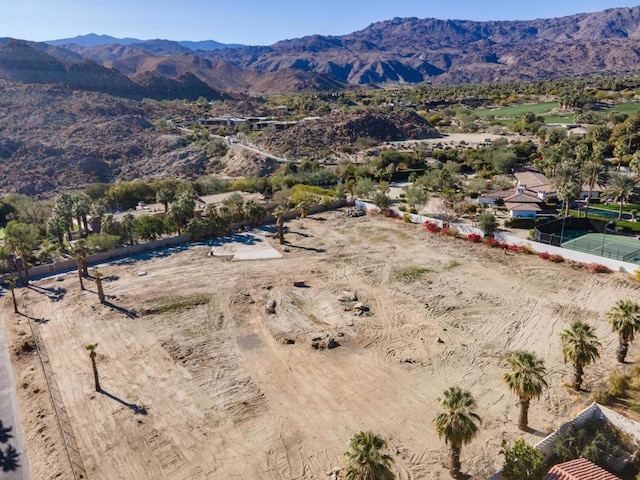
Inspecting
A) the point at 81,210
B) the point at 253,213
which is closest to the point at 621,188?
the point at 253,213

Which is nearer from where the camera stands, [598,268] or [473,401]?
[473,401]

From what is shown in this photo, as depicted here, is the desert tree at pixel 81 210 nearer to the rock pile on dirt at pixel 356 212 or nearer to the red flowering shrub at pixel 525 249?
the rock pile on dirt at pixel 356 212

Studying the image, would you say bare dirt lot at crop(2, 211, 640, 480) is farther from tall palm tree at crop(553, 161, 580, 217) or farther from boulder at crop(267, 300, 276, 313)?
tall palm tree at crop(553, 161, 580, 217)

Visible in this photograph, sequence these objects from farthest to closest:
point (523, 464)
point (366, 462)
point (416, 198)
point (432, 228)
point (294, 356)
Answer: point (416, 198) → point (432, 228) → point (294, 356) → point (523, 464) → point (366, 462)

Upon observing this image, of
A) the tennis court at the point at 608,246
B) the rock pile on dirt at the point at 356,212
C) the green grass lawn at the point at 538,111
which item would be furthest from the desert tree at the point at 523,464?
the green grass lawn at the point at 538,111

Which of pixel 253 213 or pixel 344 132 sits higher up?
pixel 344 132

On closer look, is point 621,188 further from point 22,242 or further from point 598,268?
point 22,242

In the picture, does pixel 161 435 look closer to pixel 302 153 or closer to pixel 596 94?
pixel 302 153
